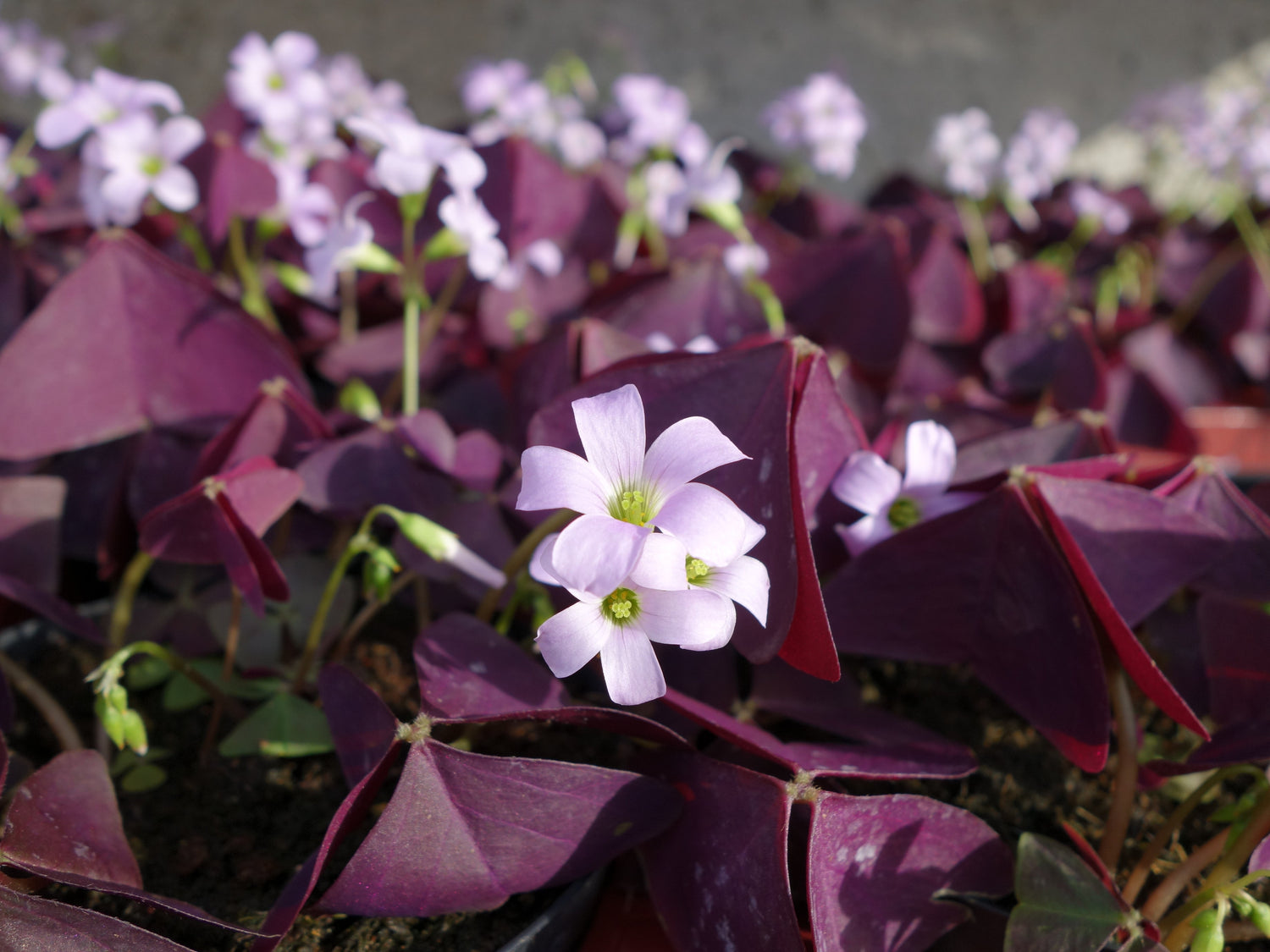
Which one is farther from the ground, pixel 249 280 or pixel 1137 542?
pixel 249 280

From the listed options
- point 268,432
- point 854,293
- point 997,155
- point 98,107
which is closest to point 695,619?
point 268,432

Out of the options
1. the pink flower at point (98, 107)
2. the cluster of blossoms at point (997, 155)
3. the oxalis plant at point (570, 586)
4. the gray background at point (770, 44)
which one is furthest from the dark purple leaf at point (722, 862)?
the gray background at point (770, 44)

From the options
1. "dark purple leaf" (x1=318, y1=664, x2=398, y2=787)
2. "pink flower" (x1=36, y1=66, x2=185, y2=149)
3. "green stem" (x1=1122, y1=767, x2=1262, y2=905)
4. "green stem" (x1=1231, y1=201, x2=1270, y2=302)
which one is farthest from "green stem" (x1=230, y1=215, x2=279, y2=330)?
"green stem" (x1=1231, y1=201, x2=1270, y2=302)

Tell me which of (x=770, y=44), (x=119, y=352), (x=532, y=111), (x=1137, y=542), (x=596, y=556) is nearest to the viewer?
(x=596, y=556)

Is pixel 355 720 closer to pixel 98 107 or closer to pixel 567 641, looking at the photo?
pixel 567 641

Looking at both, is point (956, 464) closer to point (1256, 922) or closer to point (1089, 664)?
point (1089, 664)

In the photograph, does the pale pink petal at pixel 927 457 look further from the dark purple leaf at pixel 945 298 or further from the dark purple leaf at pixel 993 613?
the dark purple leaf at pixel 945 298
